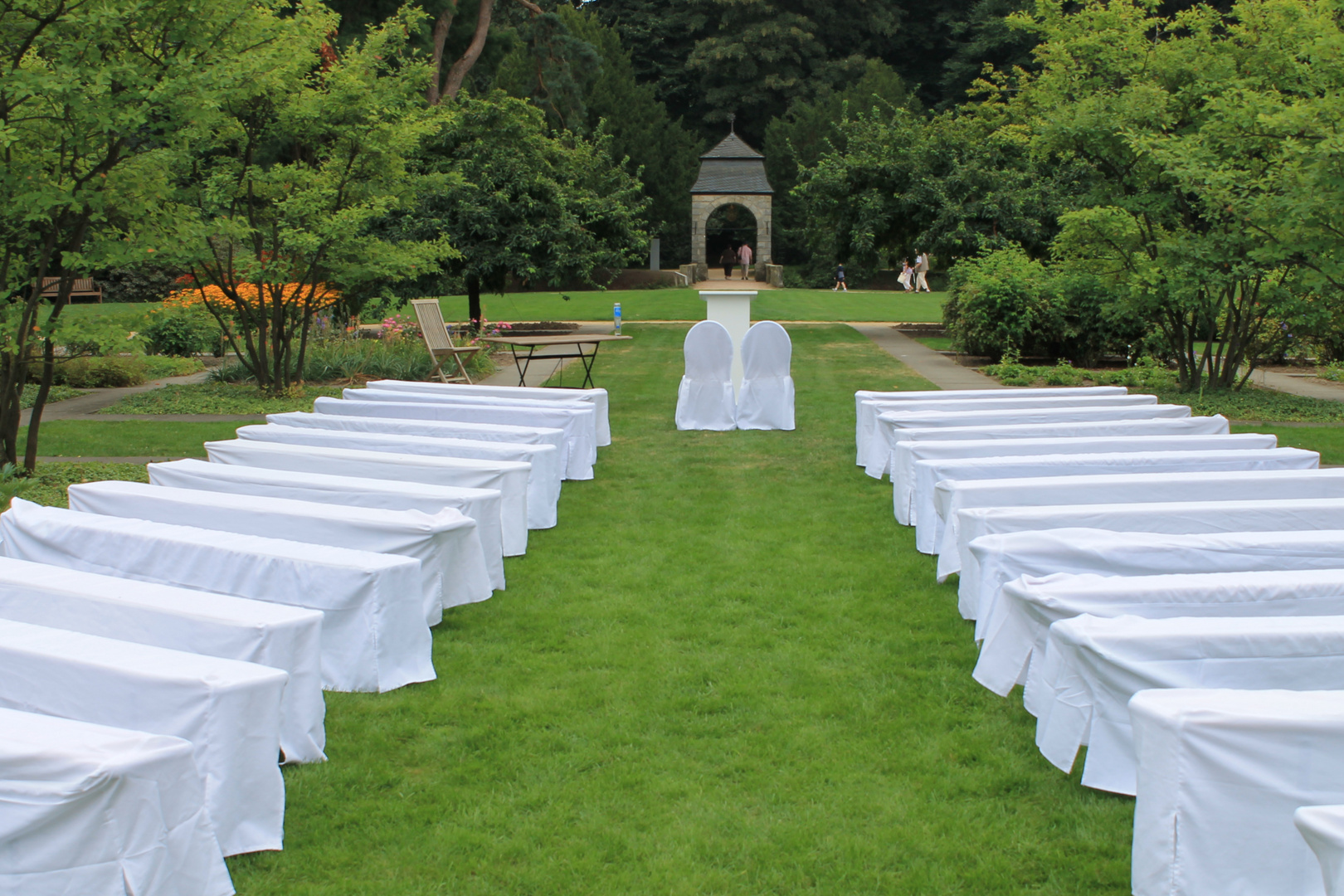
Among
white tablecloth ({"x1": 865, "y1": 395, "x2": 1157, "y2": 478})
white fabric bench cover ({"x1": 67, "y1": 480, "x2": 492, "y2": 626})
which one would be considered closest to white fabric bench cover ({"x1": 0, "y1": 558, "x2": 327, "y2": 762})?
white fabric bench cover ({"x1": 67, "y1": 480, "x2": 492, "y2": 626})

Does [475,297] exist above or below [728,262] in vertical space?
below

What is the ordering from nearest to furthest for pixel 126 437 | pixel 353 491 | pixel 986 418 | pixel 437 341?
pixel 353 491 < pixel 986 418 < pixel 126 437 < pixel 437 341

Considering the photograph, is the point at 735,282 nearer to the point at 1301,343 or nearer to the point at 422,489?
the point at 1301,343

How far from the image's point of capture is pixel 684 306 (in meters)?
27.8

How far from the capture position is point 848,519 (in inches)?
287

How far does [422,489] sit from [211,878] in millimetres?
2988

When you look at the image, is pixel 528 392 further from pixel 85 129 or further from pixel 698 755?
pixel 698 755

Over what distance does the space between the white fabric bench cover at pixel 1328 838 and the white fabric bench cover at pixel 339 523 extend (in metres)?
3.51

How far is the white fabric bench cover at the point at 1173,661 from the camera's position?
340cm

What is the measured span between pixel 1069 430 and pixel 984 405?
4.72 feet

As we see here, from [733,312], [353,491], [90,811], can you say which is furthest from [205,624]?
[733,312]

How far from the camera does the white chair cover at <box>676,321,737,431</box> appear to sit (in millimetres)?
10352

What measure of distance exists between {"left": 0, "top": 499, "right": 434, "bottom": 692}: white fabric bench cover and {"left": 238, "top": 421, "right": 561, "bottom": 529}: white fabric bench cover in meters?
2.18

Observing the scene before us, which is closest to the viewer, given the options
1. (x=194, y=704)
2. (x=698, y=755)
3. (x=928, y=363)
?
(x=194, y=704)
